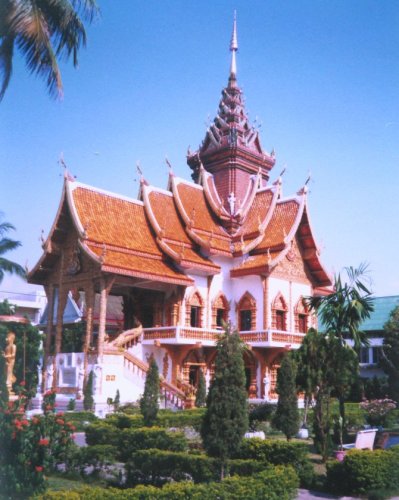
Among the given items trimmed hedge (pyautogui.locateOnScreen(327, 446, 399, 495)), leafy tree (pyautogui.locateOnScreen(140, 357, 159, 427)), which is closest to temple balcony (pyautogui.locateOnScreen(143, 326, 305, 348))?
leafy tree (pyautogui.locateOnScreen(140, 357, 159, 427))

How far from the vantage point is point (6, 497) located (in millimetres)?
7527

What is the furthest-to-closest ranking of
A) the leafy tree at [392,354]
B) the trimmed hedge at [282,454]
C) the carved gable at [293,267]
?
the leafy tree at [392,354], the carved gable at [293,267], the trimmed hedge at [282,454]

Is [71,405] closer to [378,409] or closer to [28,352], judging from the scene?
[28,352]

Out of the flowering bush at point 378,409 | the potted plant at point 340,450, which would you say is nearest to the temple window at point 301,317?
the flowering bush at point 378,409

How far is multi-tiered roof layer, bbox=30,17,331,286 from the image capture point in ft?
76.4

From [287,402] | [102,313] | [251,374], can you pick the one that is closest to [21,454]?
[287,402]

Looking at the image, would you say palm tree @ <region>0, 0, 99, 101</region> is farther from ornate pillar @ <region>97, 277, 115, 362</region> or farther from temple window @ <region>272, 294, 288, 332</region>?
temple window @ <region>272, 294, 288, 332</region>

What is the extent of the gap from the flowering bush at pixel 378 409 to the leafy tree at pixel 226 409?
11466 millimetres

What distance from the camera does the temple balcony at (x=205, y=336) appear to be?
75.3 ft

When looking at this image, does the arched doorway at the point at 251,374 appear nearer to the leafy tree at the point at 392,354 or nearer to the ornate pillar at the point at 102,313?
the ornate pillar at the point at 102,313

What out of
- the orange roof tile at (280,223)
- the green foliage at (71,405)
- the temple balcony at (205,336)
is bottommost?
the green foliage at (71,405)

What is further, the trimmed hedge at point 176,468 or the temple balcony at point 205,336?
the temple balcony at point 205,336

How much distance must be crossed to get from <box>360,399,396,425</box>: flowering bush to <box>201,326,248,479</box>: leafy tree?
1147 centimetres

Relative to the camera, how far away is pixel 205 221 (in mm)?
27797
